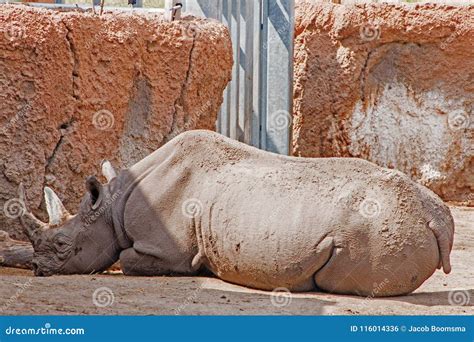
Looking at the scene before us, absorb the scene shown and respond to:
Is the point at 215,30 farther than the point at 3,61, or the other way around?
the point at 215,30

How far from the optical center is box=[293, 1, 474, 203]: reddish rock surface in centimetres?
1306

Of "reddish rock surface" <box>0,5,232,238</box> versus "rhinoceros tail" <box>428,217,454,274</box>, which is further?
"reddish rock surface" <box>0,5,232,238</box>

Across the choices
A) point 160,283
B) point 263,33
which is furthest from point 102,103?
point 263,33

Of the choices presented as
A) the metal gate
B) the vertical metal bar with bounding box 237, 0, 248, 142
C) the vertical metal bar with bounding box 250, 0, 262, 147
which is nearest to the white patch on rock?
the metal gate

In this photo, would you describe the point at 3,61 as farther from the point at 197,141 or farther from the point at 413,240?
the point at 413,240

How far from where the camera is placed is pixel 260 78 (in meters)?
12.1

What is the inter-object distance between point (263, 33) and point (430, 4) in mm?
2019

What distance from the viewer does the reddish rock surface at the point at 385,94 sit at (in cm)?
1306

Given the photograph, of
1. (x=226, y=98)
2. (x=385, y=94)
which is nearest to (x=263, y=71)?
(x=226, y=98)

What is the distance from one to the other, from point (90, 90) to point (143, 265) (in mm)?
1876

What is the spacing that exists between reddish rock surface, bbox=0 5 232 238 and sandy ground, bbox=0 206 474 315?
3.87ft

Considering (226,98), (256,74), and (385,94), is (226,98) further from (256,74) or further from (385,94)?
(385,94)

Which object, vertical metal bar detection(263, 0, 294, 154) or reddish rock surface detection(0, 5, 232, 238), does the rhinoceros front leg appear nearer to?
reddish rock surface detection(0, 5, 232, 238)

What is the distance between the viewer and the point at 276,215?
785 cm
